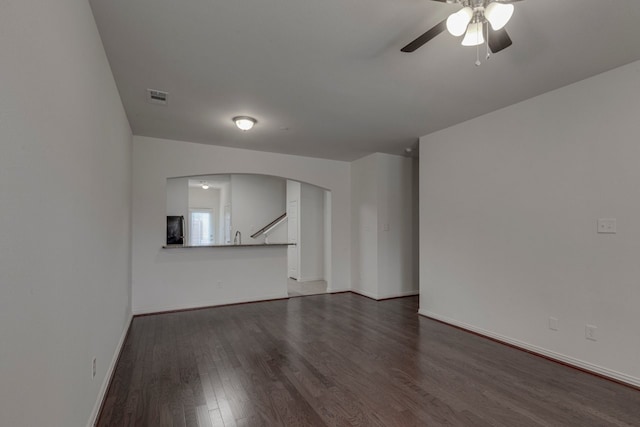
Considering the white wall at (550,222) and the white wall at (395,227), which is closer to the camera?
the white wall at (550,222)

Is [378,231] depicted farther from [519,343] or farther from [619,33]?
[619,33]

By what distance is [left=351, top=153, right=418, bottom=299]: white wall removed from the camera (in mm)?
5516

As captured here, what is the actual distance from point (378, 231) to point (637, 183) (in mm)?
3366

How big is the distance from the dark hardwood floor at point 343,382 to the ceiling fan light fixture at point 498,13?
2.46 m

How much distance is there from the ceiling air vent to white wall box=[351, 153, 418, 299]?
11.5 feet

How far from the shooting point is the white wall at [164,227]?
178 inches

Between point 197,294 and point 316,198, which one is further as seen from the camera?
point 316,198

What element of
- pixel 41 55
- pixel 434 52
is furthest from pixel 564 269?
pixel 41 55

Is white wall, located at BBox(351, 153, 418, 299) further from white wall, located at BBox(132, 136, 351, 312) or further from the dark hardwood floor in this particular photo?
the dark hardwood floor

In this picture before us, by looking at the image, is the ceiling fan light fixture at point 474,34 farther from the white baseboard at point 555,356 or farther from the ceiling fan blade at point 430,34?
the white baseboard at point 555,356

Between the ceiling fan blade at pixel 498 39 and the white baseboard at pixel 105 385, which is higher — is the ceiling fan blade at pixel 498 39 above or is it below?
above

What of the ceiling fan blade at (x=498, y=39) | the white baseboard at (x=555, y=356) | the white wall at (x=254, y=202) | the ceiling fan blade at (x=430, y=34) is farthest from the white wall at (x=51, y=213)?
the white wall at (x=254, y=202)

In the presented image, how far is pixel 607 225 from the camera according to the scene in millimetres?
2727

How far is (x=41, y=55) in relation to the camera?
3.89ft
